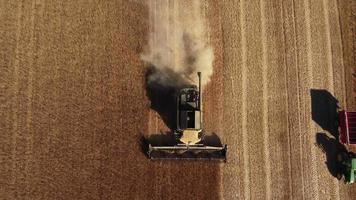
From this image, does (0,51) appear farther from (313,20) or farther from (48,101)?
(313,20)

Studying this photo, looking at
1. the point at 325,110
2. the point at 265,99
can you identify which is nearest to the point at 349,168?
the point at 325,110

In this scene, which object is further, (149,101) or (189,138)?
(149,101)

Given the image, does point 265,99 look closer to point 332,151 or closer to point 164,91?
point 332,151

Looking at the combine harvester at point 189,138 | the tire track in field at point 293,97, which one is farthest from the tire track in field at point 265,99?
the combine harvester at point 189,138

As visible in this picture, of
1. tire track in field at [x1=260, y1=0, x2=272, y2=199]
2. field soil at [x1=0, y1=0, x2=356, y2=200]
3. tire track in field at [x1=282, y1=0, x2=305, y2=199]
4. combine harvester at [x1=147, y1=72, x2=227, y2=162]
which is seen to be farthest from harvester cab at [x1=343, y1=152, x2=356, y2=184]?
combine harvester at [x1=147, y1=72, x2=227, y2=162]

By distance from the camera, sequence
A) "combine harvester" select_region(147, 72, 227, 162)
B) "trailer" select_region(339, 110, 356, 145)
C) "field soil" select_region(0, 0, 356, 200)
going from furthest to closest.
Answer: "trailer" select_region(339, 110, 356, 145) < "field soil" select_region(0, 0, 356, 200) < "combine harvester" select_region(147, 72, 227, 162)

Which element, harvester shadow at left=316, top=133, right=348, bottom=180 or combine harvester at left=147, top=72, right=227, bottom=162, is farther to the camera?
harvester shadow at left=316, top=133, right=348, bottom=180

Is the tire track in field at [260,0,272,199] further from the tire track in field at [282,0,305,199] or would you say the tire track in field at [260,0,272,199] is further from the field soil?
the tire track in field at [282,0,305,199]
